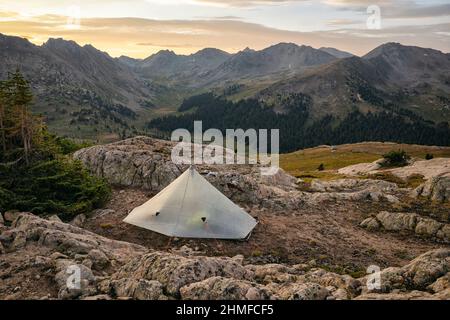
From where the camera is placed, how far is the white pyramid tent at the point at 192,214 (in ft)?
95.5

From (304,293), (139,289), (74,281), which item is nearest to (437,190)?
(304,293)

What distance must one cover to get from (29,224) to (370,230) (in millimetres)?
27750

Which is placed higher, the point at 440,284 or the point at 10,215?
the point at 440,284

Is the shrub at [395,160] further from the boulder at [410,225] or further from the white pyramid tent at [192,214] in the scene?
the white pyramid tent at [192,214]

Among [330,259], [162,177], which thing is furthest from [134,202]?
[330,259]

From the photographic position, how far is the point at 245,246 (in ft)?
95.4

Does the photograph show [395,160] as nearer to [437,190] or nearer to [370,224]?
[437,190]

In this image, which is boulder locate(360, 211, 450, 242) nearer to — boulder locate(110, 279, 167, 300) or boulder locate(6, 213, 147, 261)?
boulder locate(6, 213, 147, 261)

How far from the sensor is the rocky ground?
57.4 ft

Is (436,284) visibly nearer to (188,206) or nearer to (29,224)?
(188,206)

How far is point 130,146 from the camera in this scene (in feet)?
150

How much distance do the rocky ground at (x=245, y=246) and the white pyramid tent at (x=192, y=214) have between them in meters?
0.82

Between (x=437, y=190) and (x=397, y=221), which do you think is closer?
(x=397, y=221)

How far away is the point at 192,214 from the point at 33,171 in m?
14.6
